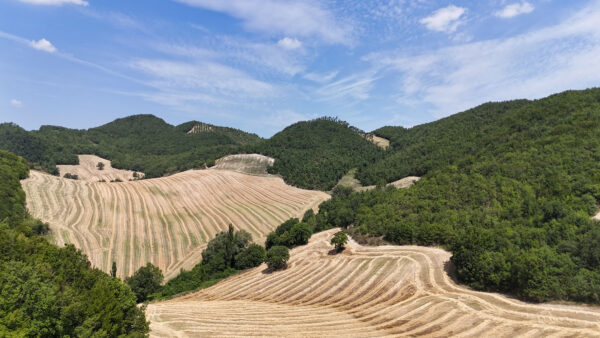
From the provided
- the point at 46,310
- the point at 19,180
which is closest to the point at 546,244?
the point at 46,310

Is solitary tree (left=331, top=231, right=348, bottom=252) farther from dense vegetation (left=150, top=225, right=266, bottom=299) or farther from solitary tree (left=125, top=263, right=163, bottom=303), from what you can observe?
solitary tree (left=125, top=263, right=163, bottom=303)

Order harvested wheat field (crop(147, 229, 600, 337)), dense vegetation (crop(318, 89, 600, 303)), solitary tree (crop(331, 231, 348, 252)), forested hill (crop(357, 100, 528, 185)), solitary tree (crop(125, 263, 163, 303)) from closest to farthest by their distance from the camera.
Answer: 1. harvested wheat field (crop(147, 229, 600, 337))
2. dense vegetation (crop(318, 89, 600, 303))
3. solitary tree (crop(125, 263, 163, 303))
4. solitary tree (crop(331, 231, 348, 252))
5. forested hill (crop(357, 100, 528, 185))

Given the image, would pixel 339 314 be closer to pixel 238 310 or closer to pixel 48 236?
pixel 238 310

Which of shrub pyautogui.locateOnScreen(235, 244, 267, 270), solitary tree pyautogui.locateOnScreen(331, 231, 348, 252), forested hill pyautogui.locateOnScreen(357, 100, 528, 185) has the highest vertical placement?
forested hill pyautogui.locateOnScreen(357, 100, 528, 185)

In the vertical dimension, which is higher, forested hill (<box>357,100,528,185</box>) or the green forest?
forested hill (<box>357,100,528,185</box>)

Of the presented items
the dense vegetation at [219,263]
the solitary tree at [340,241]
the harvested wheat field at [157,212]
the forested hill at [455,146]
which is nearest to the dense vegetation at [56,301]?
the dense vegetation at [219,263]

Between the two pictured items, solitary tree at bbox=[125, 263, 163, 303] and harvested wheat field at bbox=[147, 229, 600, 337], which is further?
solitary tree at bbox=[125, 263, 163, 303]

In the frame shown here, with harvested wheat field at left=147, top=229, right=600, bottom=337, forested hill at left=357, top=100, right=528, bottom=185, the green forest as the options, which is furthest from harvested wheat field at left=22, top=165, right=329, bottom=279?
forested hill at left=357, top=100, right=528, bottom=185
